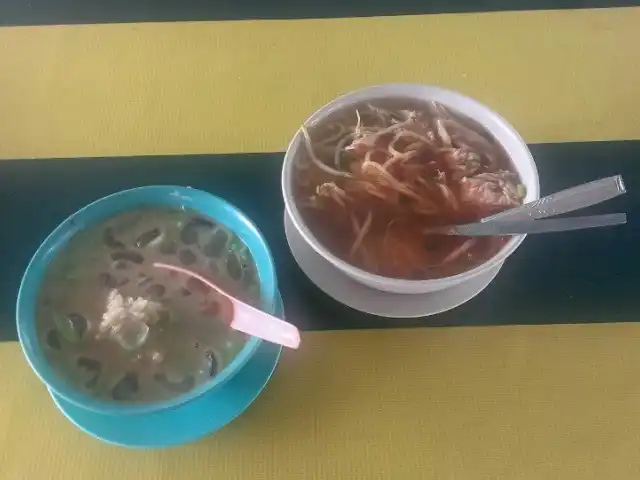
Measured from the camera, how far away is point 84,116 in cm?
97

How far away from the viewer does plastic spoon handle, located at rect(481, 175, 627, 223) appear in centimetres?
76

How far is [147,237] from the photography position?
0.79 meters

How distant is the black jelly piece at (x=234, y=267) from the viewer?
770 mm

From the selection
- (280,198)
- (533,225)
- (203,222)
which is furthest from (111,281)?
(533,225)

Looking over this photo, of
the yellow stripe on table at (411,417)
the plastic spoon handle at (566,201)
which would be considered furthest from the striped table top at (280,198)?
the plastic spoon handle at (566,201)

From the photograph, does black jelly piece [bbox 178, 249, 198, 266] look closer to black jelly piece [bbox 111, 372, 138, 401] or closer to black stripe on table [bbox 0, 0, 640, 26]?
black jelly piece [bbox 111, 372, 138, 401]

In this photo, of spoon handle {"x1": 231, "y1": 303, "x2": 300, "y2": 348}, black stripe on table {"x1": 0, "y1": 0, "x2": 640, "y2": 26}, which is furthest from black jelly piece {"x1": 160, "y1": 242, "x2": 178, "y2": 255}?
black stripe on table {"x1": 0, "y1": 0, "x2": 640, "y2": 26}

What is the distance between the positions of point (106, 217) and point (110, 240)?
27mm

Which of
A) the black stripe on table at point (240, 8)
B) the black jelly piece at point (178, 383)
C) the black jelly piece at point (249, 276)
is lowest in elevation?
the black jelly piece at point (178, 383)

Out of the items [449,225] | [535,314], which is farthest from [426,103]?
[535,314]

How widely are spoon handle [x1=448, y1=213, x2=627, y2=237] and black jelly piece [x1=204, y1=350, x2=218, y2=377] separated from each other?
31 cm

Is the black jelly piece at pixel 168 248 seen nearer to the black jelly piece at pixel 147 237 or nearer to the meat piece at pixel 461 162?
the black jelly piece at pixel 147 237

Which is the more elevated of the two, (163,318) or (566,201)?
(566,201)

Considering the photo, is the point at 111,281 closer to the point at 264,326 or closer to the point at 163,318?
the point at 163,318
